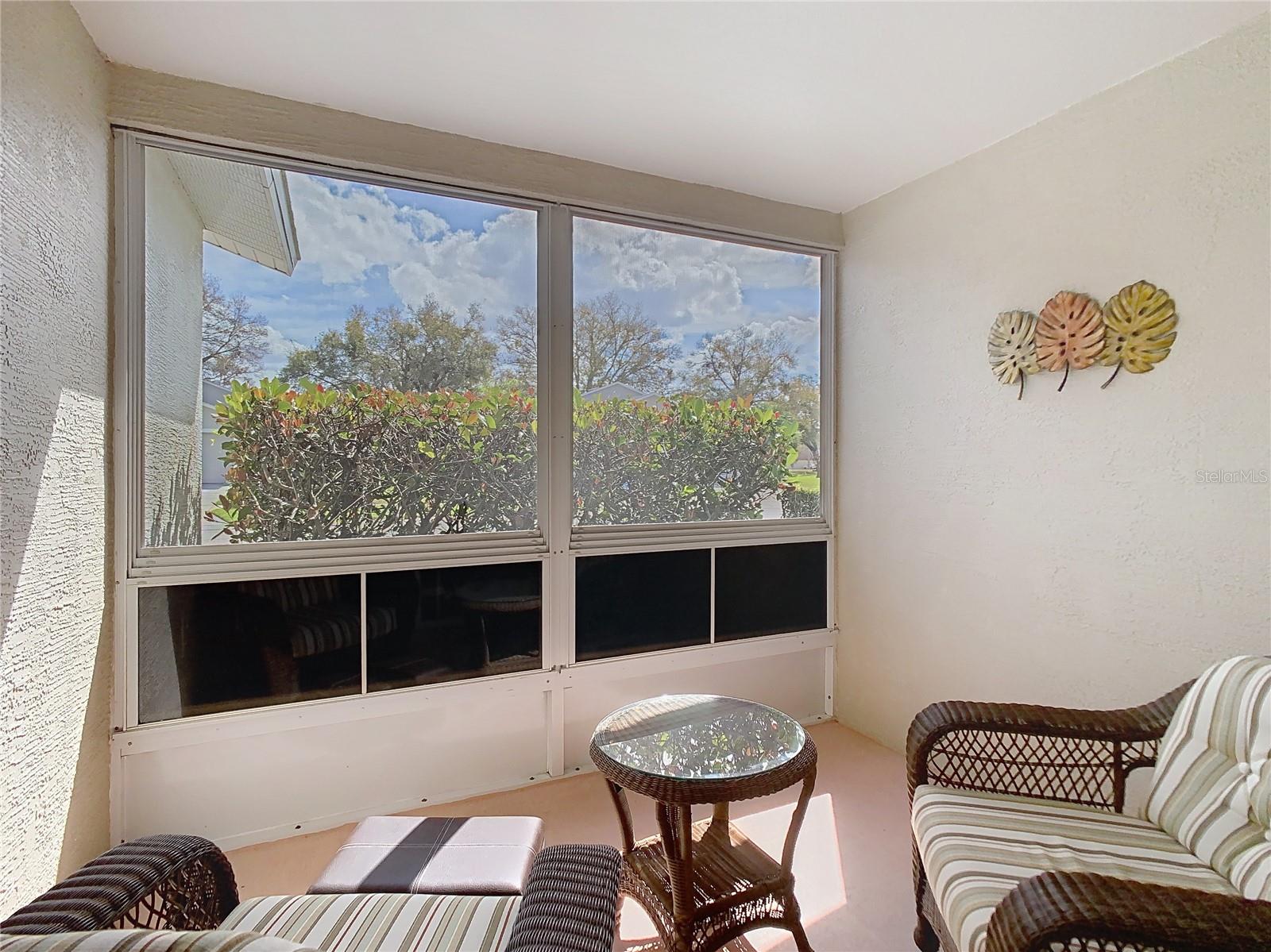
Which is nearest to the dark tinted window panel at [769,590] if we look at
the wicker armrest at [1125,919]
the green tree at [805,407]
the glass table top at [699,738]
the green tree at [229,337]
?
the green tree at [805,407]

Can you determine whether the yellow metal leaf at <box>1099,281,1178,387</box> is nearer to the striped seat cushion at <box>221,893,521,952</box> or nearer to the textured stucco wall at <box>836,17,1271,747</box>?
the textured stucco wall at <box>836,17,1271,747</box>

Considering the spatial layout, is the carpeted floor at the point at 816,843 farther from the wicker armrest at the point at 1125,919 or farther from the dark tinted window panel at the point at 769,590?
the wicker armrest at the point at 1125,919

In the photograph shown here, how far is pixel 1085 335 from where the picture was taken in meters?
2.28

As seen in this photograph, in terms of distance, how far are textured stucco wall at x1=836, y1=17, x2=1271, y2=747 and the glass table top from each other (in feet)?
3.90

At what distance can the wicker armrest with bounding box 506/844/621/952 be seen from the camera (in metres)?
1.10

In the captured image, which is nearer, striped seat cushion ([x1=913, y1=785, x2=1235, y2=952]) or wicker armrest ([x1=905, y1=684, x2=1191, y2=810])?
striped seat cushion ([x1=913, y1=785, x2=1235, y2=952])

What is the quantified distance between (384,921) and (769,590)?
91.1 inches

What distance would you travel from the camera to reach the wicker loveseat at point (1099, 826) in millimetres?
1094

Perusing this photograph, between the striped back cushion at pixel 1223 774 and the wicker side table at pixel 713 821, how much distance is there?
0.88 m

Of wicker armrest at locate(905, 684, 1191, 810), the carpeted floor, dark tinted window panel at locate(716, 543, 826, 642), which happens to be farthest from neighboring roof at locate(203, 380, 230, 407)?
wicker armrest at locate(905, 684, 1191, 810)

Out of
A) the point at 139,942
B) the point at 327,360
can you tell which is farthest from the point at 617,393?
the point at 139,942

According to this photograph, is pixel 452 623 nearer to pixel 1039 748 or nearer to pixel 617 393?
pixel 617 393

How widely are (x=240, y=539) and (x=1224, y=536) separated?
10.6ft

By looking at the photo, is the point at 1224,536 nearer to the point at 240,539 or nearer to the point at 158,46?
the point at 240,539
